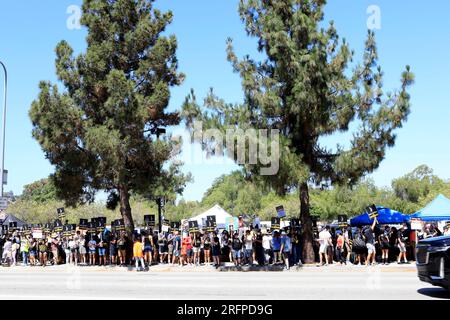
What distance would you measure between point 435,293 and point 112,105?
18.0m

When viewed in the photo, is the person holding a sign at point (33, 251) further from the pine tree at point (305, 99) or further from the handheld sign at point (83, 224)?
the pine tree at point (305, 99)

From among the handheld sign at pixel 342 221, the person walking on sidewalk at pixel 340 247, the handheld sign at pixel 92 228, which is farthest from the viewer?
the handheld sign at pixel 92 228

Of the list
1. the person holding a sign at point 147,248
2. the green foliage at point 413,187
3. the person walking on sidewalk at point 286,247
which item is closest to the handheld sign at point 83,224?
the person holding a sign at point 147,248

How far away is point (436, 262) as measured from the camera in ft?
38.1

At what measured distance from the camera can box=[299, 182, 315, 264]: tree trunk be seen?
80.1 feet

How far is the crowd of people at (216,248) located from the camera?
77.3 feet

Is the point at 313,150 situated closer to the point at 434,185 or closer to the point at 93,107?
the point at 93,107

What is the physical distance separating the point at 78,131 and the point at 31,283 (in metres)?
11.0

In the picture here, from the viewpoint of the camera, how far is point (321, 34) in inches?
909

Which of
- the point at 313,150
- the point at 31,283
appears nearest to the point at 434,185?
the point at 313,150

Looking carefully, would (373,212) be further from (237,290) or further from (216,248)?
(237,290)

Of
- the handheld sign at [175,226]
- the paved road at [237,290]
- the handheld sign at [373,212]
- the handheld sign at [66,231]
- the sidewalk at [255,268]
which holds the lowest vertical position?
the sidewalk at [255,268]

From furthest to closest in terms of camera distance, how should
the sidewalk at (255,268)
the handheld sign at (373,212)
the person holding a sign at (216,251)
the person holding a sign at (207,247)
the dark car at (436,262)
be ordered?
the person holding a sign at (207,247)
the person holding a sign at (216,251)
the handheld sign at (373,212)
the sidewalk at (255,268)
the dark car at (436,262)

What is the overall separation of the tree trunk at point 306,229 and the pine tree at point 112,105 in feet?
25.5
